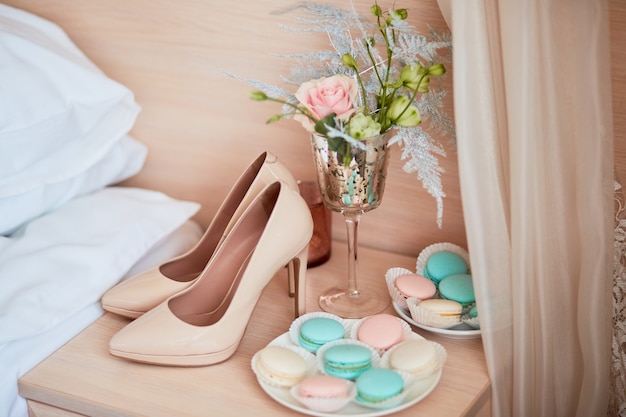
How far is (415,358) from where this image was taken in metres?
0.90

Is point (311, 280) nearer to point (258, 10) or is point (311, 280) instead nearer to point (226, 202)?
point (226, 202)

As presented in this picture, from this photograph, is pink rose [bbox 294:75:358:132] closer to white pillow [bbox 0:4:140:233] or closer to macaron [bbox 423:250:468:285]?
macaron [bbox 423:250:468:285]

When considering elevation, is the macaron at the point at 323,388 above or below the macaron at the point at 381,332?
above

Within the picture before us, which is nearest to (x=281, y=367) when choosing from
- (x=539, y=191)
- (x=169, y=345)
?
(x=169, y=345)

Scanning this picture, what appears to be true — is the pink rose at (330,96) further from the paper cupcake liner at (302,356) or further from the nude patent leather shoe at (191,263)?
the paper cupcake liner at (302,356)

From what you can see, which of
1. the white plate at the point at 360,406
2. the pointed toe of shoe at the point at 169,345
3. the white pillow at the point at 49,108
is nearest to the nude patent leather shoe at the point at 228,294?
the pointed toe of shoe at the point at 169,345

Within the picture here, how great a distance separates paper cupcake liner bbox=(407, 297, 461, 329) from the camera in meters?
0.99

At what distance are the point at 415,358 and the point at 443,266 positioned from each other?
0.23 metres

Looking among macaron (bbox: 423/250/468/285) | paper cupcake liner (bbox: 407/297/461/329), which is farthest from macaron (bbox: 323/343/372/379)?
macaron (bbox: 423/250/468/285)

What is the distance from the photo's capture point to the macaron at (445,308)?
3.27 feet

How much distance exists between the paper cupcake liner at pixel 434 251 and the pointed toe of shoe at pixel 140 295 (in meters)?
0.36

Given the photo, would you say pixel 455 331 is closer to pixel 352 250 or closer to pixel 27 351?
pixel 352 250

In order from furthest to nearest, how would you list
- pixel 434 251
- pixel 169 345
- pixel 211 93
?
pixel 211 93 → pixel 434 251 → pixel 169 345

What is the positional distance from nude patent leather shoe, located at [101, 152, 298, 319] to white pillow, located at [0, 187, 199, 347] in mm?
45
